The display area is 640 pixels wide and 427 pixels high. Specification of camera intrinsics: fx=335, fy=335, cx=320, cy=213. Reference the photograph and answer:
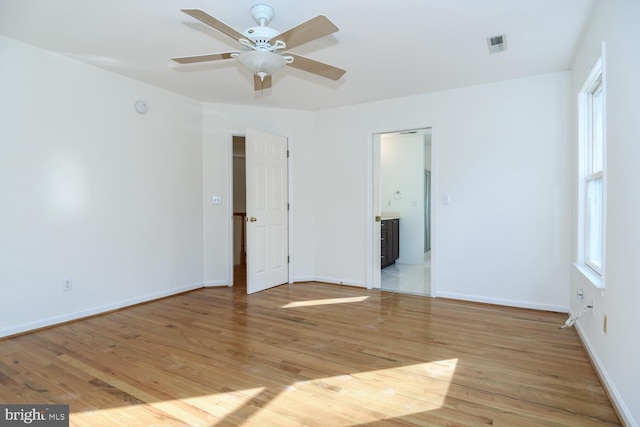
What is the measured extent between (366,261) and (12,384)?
354 cm

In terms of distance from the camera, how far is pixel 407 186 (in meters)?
6.43

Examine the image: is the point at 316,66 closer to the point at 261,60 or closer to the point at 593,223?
the point at 261,60

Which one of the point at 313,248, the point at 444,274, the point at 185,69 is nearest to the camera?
the point at 185,69

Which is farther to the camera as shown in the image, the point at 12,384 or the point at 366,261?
the point at 366,261

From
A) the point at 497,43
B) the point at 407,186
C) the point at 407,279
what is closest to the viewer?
the point at 497,43

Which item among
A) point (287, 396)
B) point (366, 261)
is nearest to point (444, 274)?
point (366, 261)

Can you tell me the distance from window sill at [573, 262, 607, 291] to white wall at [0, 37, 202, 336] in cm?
410

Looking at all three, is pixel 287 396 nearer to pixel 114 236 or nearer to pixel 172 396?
pixel 172 396

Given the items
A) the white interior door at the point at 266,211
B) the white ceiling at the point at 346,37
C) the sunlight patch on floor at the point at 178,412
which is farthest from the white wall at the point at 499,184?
the sunlight patch on floor at the point at 178,412

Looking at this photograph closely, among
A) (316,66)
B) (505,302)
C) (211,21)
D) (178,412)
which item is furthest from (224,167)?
(505,302)

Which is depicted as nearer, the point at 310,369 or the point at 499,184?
the point at 310,369

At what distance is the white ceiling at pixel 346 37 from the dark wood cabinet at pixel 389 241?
2.41m

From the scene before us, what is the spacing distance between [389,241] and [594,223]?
10.7 feet

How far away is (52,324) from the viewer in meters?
3.02
